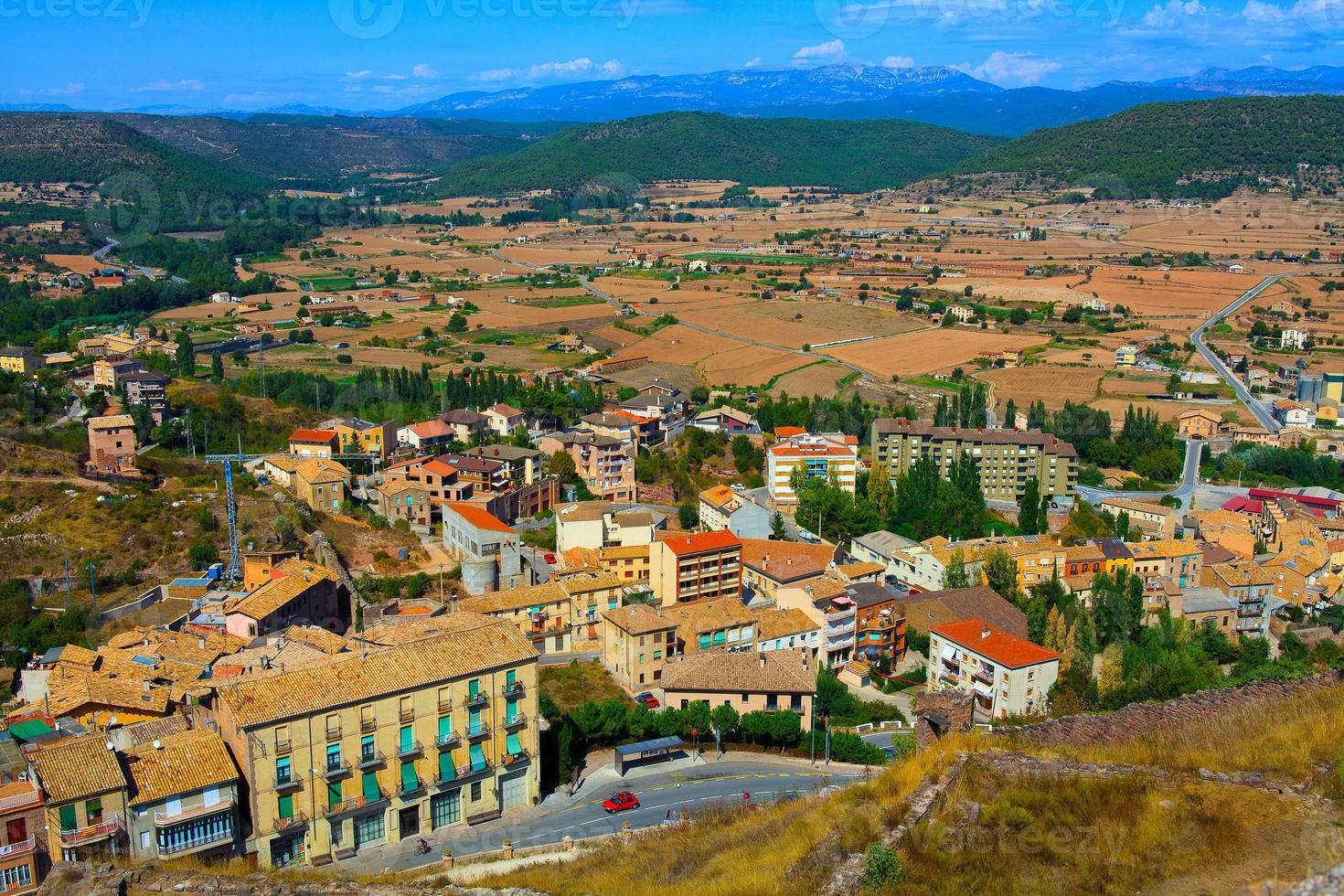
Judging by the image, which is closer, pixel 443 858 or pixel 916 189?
pixel 443 858

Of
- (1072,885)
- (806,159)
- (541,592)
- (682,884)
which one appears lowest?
(541,592)

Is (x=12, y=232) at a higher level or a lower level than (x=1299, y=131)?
lower

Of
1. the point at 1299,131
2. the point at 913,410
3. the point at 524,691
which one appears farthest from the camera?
the point at 1299,131

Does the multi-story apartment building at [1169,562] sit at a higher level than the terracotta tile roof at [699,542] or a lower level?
lower

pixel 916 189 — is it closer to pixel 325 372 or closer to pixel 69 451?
pixel 325 372

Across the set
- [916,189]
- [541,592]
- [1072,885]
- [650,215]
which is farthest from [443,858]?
[916,189]

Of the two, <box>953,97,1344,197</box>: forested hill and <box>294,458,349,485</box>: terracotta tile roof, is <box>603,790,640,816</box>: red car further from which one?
<box>953,97,1344,197</box>: forested hill

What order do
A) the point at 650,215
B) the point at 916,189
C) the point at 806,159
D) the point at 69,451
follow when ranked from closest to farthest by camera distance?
1. the point at 69,451
2. the point at 650,215
3. the point at 916,189
4. the point at 806,159

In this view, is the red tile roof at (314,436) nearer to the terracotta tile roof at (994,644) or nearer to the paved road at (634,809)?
the terracotta tile roof at (994,644)

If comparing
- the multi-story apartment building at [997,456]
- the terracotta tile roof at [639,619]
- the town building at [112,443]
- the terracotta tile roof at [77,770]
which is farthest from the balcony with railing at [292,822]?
the multi-story apartment building at [997,456]
